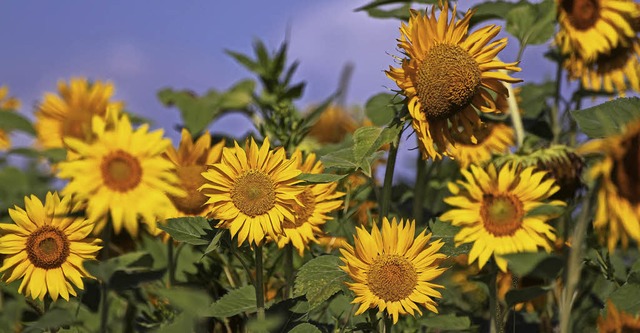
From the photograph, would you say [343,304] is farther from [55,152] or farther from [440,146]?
[55,152]

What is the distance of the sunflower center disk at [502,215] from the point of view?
229 cm

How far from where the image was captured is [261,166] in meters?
2.15

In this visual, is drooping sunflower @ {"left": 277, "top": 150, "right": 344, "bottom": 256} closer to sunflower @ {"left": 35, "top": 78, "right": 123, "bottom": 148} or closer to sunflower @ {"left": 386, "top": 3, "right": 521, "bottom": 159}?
sunflower @ {"left": 386, "top": 3, "right": 521, "bottom": 159}

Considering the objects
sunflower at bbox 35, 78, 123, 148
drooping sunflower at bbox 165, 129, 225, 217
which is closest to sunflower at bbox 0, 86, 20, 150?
sunflower at bbox 35, 78, 123, 148

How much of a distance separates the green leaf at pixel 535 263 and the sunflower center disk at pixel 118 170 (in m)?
0.86

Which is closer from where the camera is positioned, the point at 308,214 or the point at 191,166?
the point at 308,214

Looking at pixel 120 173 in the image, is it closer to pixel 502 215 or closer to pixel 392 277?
pixel 392 277

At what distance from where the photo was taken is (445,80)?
2.18 metres

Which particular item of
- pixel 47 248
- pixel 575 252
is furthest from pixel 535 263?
pixel 47 248

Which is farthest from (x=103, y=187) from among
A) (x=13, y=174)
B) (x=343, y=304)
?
(x=13, y=174)

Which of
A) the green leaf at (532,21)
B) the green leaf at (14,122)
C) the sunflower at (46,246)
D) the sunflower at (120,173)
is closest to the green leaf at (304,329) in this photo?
the sunflower at (120,173)

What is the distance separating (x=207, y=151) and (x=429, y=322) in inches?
33.7

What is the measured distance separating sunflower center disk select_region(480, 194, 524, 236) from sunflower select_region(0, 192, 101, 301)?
3.06 ft

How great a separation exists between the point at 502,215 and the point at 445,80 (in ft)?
1.24
